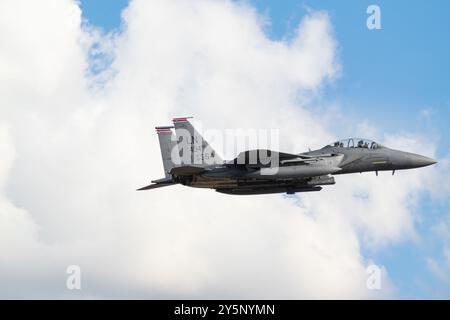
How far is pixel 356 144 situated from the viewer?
43.3 m

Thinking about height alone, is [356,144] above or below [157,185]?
above

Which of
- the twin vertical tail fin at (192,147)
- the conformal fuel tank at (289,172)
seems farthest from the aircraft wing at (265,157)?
the twin vertical tail fin at (192,147)

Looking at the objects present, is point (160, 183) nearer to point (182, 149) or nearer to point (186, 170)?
point (182, 149)

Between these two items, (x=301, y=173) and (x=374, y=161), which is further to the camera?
(x=374, y=161)

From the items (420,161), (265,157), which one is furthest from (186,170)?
(420,161)

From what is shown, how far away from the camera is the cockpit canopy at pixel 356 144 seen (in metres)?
43.2

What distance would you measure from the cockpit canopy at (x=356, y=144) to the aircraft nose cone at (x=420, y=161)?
2.09 meters

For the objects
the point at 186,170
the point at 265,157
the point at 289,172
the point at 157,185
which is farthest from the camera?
the point at 157,185

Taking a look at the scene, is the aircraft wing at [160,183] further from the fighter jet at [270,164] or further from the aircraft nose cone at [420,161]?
the aircraft nose cone at [420,161]

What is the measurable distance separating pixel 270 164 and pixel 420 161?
354 inches
